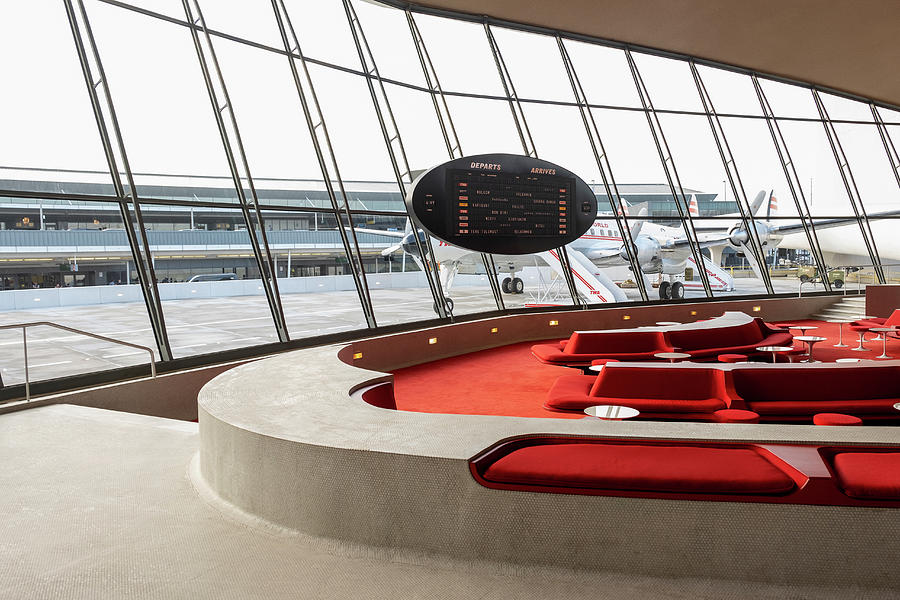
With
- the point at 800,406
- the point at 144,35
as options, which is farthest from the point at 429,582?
the point at 144,35

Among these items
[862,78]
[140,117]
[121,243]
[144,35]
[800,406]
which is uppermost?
[862,78]

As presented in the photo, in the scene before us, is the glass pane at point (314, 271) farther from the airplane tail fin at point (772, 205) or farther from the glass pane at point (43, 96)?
the airplane tail fin at point (772, 205)

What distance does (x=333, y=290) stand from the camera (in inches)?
364

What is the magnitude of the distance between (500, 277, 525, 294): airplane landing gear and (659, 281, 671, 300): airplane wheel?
3.48 metres

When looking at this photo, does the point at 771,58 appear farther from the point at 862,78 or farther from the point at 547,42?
the point at 547,42

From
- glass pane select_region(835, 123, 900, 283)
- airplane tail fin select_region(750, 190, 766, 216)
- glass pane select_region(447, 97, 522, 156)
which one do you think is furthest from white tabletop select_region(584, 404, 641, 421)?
glass pane select_region(835, 123, 900, 283)

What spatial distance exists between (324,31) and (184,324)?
5085mm

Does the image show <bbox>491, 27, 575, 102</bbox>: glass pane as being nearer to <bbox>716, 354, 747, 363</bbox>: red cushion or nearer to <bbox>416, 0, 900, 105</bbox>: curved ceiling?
<bbox>416, 0, 900, 105</bbox>: curved ceiling

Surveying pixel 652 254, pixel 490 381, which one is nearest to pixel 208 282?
pixel 490 381

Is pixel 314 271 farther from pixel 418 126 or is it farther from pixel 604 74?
pixel 604 74

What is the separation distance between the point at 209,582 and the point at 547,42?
12326 millimetres

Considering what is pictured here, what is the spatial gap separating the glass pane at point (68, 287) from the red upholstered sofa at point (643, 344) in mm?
4854

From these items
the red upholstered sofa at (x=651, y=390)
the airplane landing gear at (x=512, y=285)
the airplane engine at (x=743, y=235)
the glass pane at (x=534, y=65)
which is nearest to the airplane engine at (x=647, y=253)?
the airplane engine at (x=743, y=235)

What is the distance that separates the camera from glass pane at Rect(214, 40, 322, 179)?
7906mm
